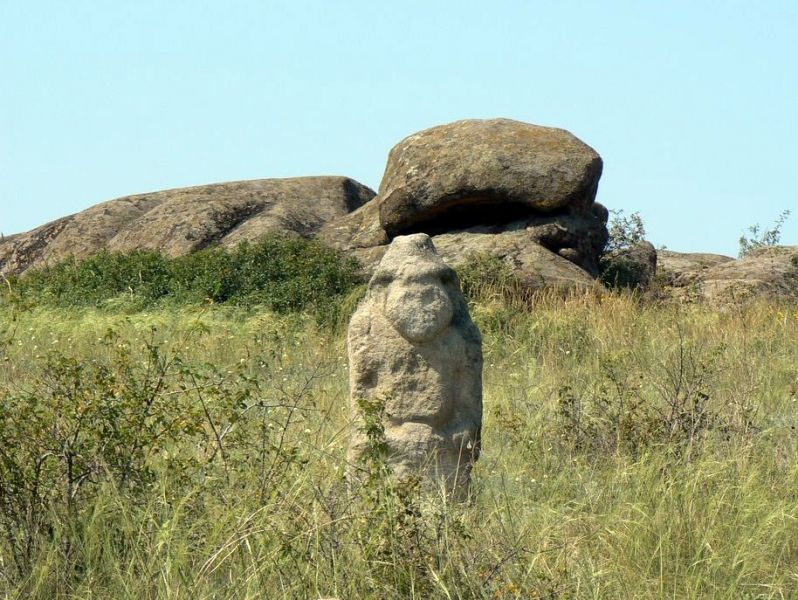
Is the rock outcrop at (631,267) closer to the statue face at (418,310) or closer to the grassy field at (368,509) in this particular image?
the grassy field at (368,509)

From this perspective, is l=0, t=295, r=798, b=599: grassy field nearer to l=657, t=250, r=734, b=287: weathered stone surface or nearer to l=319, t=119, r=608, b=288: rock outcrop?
l=319, t=119, r=608, b=288: rock outcrop

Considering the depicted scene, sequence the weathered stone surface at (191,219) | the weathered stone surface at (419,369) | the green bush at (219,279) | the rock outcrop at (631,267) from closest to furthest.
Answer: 1. the weathered stone surface at (419,369)
2. the green bush at (219,279)
3. the rock outcrop at (631,267)
4. the weathered stone surface at (191,219)

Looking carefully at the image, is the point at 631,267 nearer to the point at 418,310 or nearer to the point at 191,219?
the point at 191,219

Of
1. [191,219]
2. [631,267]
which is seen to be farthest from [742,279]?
[191,219]

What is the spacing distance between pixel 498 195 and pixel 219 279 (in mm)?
3591

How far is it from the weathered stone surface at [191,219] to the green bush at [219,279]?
1355 mm

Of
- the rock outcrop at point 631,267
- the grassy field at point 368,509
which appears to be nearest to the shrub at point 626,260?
the rock outcrop at point 631,267

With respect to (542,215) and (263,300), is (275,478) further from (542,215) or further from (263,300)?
(542,215)

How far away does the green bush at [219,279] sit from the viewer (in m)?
14.8

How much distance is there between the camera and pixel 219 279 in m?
15.4

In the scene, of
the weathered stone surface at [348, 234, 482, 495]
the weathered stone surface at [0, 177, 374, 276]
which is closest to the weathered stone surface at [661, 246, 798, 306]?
the weathered stone surface at [0, 177, 374, 276]

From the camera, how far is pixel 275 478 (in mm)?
5797

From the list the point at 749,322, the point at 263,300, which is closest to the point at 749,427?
the point at 749,322

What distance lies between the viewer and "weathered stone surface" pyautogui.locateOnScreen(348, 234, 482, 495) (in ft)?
22.0
